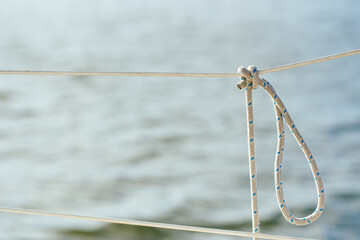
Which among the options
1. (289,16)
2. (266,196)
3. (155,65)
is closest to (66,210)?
(266,196)

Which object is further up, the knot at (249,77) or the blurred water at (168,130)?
the blurred water at (168,130)

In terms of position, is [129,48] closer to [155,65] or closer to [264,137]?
[155,65]

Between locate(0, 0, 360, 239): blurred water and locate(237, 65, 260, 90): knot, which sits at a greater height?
locate(0, 0, 360, 239): blurred water

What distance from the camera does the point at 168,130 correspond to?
3836 mm

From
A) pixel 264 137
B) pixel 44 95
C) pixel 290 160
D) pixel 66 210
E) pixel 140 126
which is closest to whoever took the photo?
pixel 66 210

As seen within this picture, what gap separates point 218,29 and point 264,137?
12.1 feet

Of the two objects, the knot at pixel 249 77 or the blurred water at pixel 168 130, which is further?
the blurred water at pixel 168 130

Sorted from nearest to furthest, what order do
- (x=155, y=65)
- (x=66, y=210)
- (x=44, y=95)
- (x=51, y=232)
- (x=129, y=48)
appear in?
(x=51, y=232) → (x=66, y=210) → (x=44, y=95) → (x=155, y=65) → (x=129, y=48)

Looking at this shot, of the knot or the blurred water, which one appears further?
the blurred water

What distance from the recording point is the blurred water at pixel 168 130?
2.79m

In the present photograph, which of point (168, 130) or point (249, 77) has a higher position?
point (168, 130)

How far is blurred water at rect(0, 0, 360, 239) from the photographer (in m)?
2.79

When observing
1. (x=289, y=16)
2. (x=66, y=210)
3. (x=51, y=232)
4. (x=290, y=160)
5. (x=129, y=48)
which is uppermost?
(x=289, y=16)

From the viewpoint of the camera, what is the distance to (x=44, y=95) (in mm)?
4641
